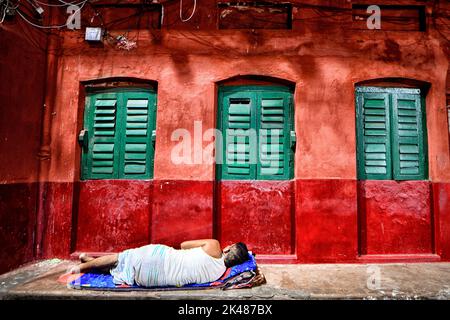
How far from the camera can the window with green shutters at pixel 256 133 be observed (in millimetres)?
4898

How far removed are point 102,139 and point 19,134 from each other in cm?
114

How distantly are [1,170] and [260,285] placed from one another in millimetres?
3809

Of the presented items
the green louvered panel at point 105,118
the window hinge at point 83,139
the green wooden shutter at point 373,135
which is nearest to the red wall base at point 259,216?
the green wooden shutter at point 373,135

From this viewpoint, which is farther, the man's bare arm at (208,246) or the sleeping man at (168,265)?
the man's bare arm at (208,246)

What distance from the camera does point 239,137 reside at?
16.2ft

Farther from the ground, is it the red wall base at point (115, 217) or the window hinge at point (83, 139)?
the window hinge at point (83, 139)

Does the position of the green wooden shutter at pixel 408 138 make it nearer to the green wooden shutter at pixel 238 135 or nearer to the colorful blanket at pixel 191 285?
the green wooden shutter at pixel 238 135

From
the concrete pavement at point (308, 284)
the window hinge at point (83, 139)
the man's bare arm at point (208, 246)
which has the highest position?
the window hinge at point (83, 139)

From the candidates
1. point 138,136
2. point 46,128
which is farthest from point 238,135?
point 46,128

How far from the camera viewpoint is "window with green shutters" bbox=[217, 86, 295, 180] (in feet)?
16.1

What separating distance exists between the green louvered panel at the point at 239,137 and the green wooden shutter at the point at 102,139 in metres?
1.80

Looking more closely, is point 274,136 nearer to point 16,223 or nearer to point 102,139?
point 102,139
